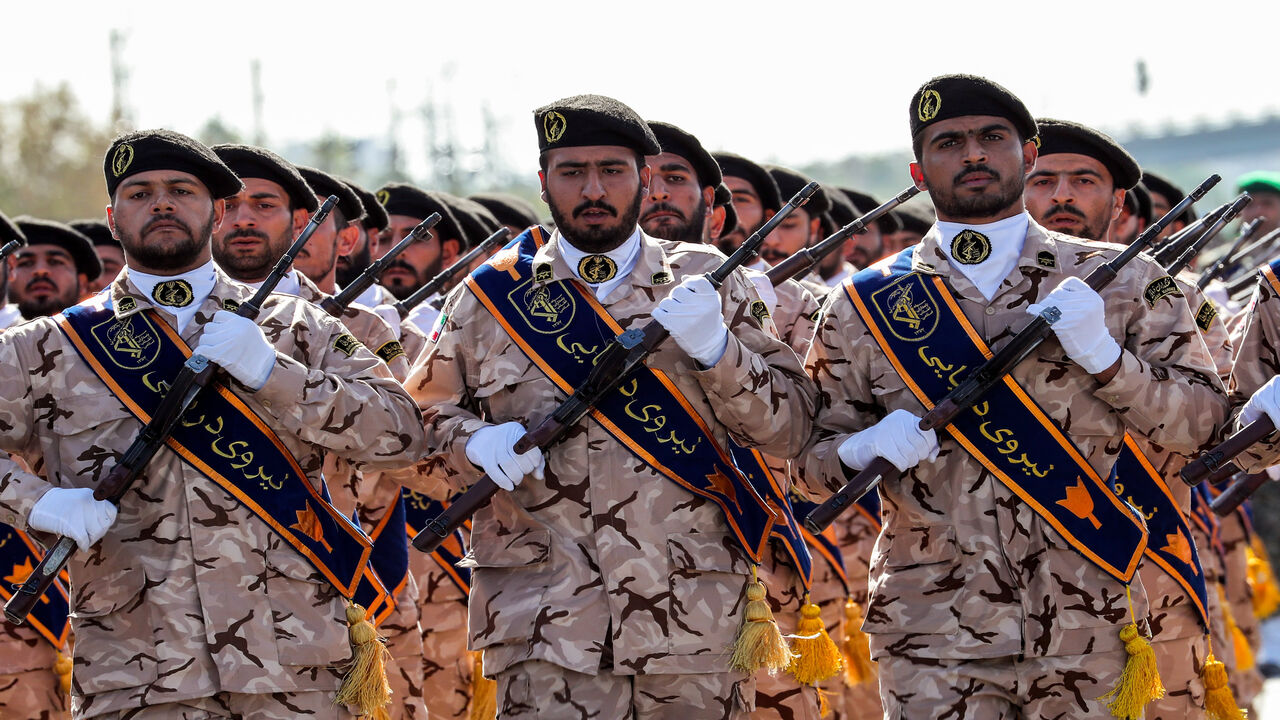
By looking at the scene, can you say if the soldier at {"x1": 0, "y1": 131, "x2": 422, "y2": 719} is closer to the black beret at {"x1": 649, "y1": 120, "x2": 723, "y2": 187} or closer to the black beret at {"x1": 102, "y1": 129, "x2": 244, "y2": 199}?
the black beret at {"x1": 102, "y1": 129, "x2": 244, "y2": 199}

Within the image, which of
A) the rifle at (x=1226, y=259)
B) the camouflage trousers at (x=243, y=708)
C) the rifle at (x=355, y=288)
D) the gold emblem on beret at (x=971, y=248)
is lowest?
the camouflage trousers at (x=243, y=708)

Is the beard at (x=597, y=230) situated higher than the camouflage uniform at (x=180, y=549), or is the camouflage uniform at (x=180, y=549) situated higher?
the beard at (x=597, y=230)

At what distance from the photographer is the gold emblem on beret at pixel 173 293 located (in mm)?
5934

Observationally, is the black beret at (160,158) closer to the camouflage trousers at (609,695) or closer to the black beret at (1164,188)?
the camouflage trousers at (609,695)

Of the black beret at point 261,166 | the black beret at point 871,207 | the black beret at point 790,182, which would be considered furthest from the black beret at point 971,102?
the black beret at point 871,207

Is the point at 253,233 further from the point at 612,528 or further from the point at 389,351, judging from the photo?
the point at 612,528

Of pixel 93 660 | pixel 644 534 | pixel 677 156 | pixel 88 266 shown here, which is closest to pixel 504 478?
pixel 644 534

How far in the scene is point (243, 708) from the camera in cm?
569

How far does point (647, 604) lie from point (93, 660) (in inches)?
70.6

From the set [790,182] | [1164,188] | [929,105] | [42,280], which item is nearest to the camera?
[929,105]

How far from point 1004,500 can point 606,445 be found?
1321mm

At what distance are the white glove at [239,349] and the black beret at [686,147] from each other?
104 inches

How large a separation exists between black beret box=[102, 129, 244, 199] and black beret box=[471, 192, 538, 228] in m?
5.69

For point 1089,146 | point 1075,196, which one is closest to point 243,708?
point 1075,196
